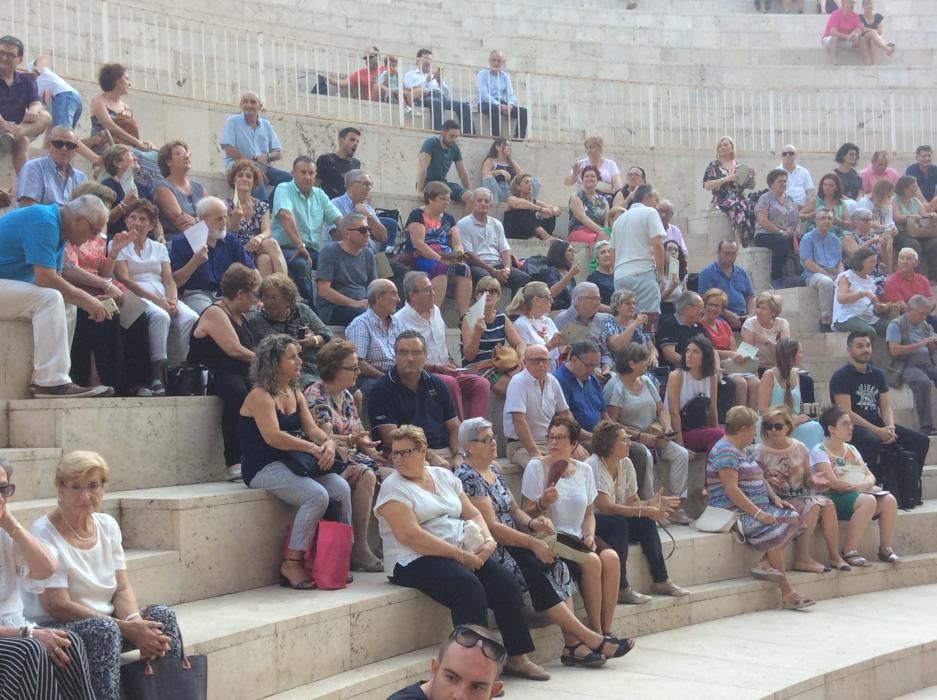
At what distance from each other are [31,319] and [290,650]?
7.43ft

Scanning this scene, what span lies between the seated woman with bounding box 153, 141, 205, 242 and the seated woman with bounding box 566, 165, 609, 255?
4710 mm

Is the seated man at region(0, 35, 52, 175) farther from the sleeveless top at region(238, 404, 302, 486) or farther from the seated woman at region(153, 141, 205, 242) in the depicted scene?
the sleeveless top at region(238, 404, 302, 486)

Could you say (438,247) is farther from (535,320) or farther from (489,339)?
(489,339)

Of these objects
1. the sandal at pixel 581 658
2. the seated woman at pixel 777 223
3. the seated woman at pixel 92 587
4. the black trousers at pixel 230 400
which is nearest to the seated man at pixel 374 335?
the black trousers at pixel 230 400

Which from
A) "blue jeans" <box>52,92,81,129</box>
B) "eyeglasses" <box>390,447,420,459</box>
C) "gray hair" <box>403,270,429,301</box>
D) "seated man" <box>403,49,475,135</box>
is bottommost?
"eyeglasses" <box>390,447,420,459</box>

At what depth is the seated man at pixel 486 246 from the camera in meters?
11.3

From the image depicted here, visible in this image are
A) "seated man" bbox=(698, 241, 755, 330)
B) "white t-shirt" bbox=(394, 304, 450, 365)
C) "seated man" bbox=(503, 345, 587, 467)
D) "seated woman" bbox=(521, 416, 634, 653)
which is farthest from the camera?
"seated man" bbox=(698, 241, 755, 330)

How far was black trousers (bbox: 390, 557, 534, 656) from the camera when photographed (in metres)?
6.84

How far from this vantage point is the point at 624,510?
8523mm

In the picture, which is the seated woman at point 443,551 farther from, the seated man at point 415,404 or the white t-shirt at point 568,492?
the white t-shirt at point 568,492

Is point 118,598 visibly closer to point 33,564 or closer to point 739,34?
point 33,564

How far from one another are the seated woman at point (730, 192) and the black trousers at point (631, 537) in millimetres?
6590

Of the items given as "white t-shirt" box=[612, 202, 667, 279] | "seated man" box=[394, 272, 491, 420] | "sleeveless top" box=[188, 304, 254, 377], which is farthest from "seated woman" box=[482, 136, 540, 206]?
"sleeveless top" box=[188, 304, 254, 377]

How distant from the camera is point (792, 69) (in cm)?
2002
